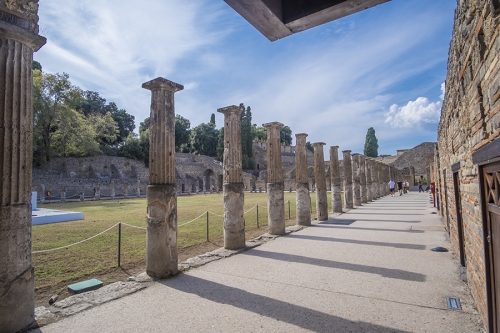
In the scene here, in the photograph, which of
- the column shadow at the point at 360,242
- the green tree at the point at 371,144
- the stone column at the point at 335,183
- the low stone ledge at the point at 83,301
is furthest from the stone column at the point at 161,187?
the green tree at the point at 371,144

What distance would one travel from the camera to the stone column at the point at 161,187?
4852 millimetres

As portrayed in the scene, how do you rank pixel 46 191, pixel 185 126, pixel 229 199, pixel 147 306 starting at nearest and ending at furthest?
pixel 147 306
pixel 229 199
pixel 46 191
pixel 185 126

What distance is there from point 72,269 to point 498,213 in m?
6.33

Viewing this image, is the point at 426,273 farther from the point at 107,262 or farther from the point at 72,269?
the point at 72,269

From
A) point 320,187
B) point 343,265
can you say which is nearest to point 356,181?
point 320,187

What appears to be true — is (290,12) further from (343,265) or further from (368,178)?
(368,178)

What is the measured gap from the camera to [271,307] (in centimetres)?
354

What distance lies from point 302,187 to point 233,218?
4241 millimetres

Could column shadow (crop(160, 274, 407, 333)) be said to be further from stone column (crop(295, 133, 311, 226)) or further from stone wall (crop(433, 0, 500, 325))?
stone column (crop(295, 133, 311, 226))

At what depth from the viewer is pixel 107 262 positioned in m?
5.73

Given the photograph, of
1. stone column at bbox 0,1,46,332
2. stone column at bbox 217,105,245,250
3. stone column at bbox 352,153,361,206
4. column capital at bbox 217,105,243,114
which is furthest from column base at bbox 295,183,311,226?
stone column at bbox 352,153,361,206

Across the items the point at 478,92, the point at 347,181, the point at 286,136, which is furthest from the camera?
the point at 286,136

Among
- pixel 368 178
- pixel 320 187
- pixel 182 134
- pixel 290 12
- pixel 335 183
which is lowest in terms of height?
pixel 320 187

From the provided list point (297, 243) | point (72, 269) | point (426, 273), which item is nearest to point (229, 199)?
point (297, 243)
